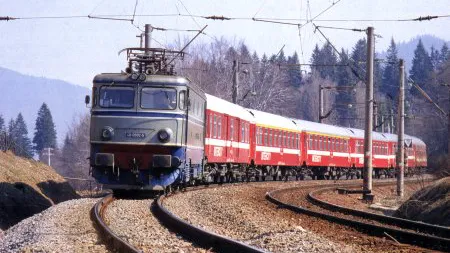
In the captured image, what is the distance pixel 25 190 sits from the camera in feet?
80.3

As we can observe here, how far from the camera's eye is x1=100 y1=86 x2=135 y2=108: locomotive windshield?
19.4 metres

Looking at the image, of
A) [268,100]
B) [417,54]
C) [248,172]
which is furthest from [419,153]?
[417,54]

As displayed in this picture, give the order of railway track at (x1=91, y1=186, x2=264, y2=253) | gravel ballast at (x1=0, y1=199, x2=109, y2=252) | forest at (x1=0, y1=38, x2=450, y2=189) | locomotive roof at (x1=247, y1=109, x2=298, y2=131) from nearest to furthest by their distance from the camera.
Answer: railway track at (x1=91, y1=186, x2=264, y2=253)
gravel ballast at (x1=0, y1=199, x2=109, y2=252)
locomotive roof at (x1=247, y1=109, x2=298, y2=131)
forest at (x1=0, y1=38, x2=450, y2=189)

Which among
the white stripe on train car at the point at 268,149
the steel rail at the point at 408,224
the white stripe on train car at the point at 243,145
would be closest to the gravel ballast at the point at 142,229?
the steel rail at the point at 408,224

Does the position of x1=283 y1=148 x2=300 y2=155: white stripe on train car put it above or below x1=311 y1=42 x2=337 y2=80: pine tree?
below

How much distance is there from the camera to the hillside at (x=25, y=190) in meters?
21.2

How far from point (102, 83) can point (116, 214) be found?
5156 millimetres

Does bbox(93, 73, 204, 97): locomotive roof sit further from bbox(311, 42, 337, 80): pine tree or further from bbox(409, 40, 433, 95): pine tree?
bbox(409, 40, 433, 95): pine tree

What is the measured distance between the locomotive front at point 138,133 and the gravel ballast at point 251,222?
3.20ft

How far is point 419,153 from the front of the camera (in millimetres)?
63781

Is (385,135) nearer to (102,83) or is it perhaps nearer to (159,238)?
(102,83)

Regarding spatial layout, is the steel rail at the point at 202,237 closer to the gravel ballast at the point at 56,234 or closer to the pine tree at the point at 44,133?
the gravel ballast at the point at 56,234

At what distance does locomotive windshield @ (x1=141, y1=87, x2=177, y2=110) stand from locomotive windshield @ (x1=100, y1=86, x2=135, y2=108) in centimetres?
32

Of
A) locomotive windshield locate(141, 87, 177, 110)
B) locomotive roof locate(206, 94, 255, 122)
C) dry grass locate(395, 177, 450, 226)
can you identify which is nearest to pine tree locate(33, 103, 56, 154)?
locomotive roof locate(206, 94, 255, 122)
